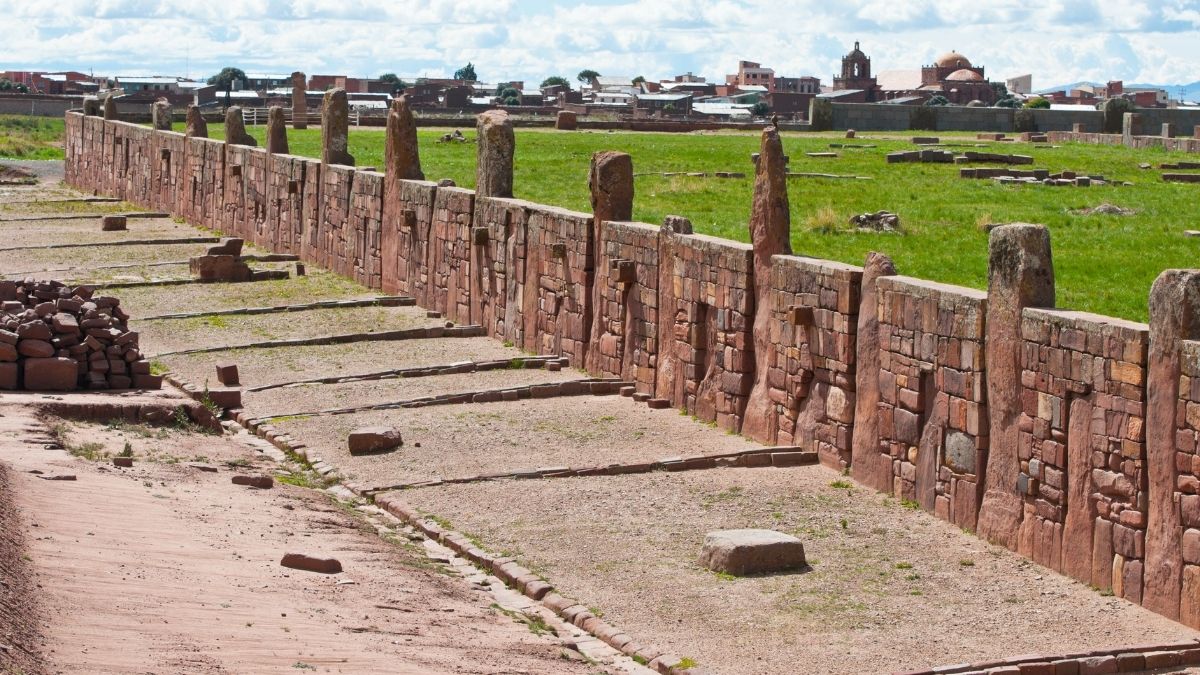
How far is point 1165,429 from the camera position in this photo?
11.4m

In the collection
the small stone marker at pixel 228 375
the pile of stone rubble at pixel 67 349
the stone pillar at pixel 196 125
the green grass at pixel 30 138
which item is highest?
the stone pillar at pixel 196 125

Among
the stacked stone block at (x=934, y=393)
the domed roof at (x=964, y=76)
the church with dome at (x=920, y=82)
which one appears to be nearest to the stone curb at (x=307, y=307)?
the stacked stone block at (x=934, y=393)

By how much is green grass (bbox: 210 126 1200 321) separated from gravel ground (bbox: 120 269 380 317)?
4.64 m

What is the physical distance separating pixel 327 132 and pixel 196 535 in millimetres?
18626

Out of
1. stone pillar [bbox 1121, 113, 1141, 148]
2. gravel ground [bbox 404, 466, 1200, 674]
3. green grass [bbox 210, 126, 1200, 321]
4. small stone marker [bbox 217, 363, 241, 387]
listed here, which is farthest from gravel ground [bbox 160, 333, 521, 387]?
stone pillar [bbox 1121, 113, 1141, 148]

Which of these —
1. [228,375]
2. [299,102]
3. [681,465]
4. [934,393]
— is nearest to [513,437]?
[681,465]

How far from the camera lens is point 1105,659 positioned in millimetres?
10516

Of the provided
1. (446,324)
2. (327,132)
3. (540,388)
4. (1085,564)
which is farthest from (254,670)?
(327,132)

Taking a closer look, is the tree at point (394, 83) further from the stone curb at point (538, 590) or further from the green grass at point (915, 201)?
the stone curb at point (538, 590)

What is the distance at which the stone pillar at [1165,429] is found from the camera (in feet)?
37.0

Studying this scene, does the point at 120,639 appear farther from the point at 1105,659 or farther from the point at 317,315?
the point at 317,315

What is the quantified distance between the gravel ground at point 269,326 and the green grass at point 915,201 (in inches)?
194

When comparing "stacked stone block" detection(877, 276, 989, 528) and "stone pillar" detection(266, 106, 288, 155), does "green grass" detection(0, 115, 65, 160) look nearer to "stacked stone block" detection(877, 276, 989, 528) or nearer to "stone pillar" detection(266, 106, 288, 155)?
"stone pillar" detection(266, 106, 288, 155)

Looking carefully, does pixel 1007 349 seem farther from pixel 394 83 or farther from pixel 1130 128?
pixel 394 83
